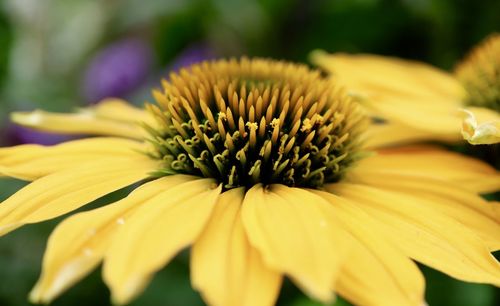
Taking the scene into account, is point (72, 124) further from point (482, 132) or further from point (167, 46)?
point (167, 46)

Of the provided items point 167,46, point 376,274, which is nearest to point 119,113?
point 376,274

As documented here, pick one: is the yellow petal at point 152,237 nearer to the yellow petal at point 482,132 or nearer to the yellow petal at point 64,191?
the yellow petal at point 64,191

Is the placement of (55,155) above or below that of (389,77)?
below

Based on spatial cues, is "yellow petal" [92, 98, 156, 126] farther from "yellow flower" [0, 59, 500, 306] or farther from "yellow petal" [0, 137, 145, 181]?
"yellow petal" [0, 137, 145, 181]

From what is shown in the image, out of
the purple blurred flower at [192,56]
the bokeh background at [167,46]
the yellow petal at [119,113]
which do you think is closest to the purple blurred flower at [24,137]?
the bokeh background at [167,46]

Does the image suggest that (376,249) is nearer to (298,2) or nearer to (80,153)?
(80,153)

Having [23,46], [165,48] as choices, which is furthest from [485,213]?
[23,46]
